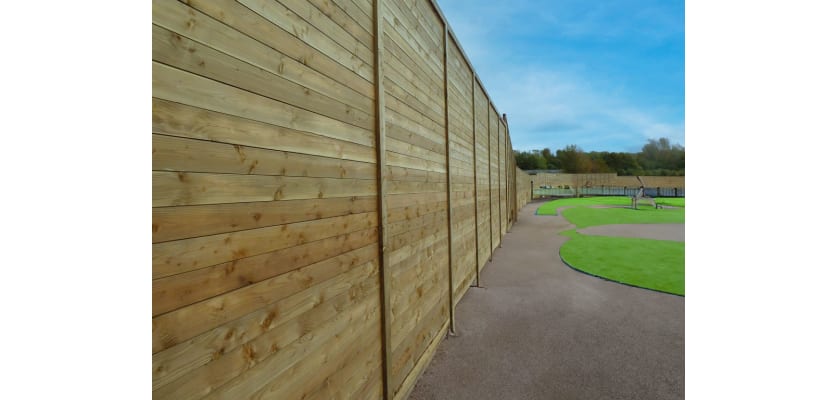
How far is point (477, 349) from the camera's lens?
12.5 ft

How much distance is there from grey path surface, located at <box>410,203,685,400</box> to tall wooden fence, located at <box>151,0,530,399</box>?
764mm

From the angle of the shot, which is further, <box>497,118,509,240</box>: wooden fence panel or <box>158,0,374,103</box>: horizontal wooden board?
<box>497,118,509,240</box>: wooden fence panel

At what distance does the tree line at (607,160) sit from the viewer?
54188 mm

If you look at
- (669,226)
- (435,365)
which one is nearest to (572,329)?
(435,365)

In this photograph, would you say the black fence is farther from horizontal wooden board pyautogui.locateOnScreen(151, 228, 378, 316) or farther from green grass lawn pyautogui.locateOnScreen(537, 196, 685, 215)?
horizontal wooden board pyautogui.locateOnScreen(151, 228, 378, 316)

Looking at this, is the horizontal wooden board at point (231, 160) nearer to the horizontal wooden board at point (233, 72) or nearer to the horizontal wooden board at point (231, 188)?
the horizontal wooden board at point (231, 188)

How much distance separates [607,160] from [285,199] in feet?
246

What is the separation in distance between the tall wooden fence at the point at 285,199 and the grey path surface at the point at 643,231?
427 inches

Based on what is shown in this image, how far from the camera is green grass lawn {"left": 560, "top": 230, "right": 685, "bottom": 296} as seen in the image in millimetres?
6143

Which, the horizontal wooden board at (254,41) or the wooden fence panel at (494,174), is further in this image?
the wooden fence panel at (494,174)


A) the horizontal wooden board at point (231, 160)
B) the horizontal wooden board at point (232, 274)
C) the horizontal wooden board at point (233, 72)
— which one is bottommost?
the horizontal wooden board at point (232, 274)

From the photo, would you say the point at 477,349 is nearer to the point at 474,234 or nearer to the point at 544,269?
the point at 474,234

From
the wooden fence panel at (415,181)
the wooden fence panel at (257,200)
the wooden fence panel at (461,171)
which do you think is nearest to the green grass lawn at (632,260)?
the wooden fence panel at (461,171)

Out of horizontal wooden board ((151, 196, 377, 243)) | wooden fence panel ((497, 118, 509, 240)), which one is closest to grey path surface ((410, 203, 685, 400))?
horizontal wooden board ((151, 196, 377, 243))
